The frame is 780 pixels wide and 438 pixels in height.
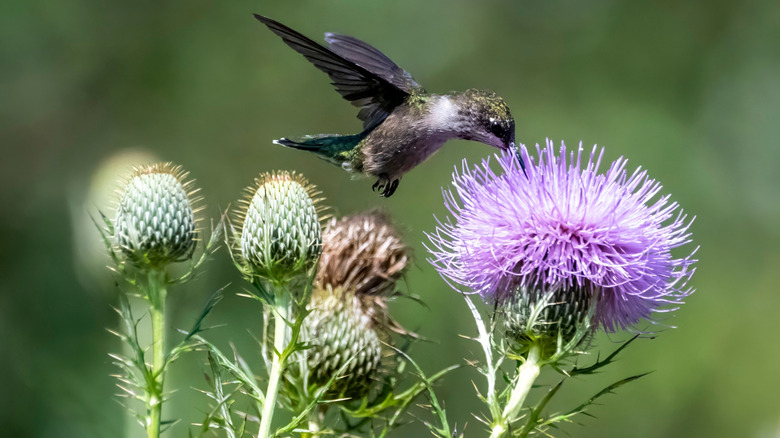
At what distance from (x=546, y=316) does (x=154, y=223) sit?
4.79 feet

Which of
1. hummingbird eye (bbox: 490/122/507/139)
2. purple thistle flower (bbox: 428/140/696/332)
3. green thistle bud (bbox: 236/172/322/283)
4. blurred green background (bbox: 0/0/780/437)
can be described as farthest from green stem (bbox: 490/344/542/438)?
blurred green background (bbox: 0/0/780/437)

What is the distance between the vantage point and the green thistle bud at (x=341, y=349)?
329 centimetres

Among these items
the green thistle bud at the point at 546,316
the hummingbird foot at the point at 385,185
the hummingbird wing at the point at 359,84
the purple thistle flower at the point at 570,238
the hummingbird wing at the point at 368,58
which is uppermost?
the hummingbird wing at the point at 368,58

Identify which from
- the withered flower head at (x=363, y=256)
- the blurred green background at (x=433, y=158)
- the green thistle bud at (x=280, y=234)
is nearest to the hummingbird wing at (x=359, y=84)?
the withered flower head at (x=363, y=256)

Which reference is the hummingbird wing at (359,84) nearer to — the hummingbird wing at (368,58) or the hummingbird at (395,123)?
the hummingbird at (395,123)

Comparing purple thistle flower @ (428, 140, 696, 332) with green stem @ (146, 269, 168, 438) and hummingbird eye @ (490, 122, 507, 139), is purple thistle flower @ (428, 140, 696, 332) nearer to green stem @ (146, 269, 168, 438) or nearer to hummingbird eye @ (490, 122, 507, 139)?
hummingbird eye @ (490, 122, 507, 139)

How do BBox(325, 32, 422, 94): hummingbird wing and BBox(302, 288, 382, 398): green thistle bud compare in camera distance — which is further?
BBox(325, 32, 422, 94): hummingbird wing

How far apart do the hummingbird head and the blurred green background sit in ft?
7.04

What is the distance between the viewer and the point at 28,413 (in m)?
5.40

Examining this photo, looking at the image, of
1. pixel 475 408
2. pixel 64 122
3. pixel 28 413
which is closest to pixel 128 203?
pixel 28 413

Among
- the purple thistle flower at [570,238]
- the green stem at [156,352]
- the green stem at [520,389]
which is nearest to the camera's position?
the green stem at [156,352]

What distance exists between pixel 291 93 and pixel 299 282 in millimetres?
5301

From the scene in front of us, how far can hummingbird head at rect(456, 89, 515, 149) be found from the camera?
142 inches

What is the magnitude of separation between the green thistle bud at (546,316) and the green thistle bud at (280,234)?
0.76 metres
